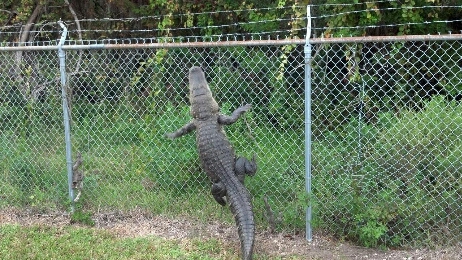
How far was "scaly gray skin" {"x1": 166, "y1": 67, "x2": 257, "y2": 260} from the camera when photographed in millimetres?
4266

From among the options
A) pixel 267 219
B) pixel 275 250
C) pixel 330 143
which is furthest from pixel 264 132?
pixel 275 250

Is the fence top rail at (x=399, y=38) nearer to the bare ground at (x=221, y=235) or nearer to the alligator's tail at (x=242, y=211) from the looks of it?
the alligator's tail at (x=242, y=211)

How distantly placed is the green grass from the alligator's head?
4.02 ft

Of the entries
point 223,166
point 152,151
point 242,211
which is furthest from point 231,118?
point 152,151

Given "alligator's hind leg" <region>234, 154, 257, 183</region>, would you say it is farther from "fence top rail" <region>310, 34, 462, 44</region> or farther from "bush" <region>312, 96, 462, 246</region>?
"fence top rail" <region>310, 34, 462, 44</region>

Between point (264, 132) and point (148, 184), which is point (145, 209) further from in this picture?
point (264, 132)

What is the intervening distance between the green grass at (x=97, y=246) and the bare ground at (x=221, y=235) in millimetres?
128

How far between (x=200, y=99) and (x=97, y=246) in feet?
5.62

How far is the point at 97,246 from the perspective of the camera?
4.60 metres

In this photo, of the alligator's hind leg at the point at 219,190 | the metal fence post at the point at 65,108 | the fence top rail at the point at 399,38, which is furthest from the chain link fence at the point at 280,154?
the fence top rail at the point at 399,38

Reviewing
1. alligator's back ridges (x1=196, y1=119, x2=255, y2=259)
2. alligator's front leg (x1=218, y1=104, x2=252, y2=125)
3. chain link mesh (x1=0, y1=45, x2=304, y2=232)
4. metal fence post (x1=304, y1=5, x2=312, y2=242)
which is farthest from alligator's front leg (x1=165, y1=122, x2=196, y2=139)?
metal fence post (x1=304, y1=5, x2=312, y2=242)

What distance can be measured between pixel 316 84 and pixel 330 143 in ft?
4.46

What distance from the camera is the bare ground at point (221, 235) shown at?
4246 mm

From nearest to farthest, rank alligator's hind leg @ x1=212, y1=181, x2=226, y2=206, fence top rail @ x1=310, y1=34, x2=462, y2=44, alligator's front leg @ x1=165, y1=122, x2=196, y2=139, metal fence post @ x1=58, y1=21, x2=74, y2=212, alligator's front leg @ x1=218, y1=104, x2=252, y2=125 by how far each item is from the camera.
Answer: fence top rail @ x1=310, y1=34, x2=462, y2=44, alligator's hind leg @ x1=212, y1=181, x2=226, y2=206, alligator's front leg @ x1=218, y1=104, x2=252, y2=125, alligator's front leg @ x1=165, y1=122, x2=196, y2=139, metal fence post @ x1=58, y1=21, x2=74, y2=212
